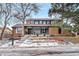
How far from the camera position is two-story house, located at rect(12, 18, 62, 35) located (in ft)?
10.9

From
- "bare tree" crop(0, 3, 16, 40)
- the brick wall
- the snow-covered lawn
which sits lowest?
the snow-covered lawn

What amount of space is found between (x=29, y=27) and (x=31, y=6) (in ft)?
0.91

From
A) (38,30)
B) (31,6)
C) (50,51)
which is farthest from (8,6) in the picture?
(50,51)

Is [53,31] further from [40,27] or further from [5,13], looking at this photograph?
[5,13]

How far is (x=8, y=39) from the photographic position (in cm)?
338

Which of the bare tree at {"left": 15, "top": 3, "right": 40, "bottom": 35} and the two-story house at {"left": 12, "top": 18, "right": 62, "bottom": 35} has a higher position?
the bare tree at {"left": 15, "top": 3, "right": 40, "bottom": 35}

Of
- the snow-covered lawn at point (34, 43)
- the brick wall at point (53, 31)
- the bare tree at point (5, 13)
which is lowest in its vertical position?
the snow-covered lawn at point (34, 43)

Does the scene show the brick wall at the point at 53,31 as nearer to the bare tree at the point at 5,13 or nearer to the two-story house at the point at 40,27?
the two-story house at the point at 40,27

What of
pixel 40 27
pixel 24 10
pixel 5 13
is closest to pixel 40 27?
pixel 40 27

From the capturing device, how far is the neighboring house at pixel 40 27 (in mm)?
3337

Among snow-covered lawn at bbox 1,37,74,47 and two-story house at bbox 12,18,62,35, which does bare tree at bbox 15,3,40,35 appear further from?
snow-covered lawn at bbox 1,37,74,47

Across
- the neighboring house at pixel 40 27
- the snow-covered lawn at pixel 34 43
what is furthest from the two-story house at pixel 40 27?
the snow-covered lawn at pixel 34 43

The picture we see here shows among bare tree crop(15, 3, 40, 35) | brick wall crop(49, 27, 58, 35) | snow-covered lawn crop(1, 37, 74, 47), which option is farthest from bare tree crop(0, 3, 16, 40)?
brick wall crop(49, 27, 58, 35)

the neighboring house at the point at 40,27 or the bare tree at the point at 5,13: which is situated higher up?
the bare tree at the point at 5,13
